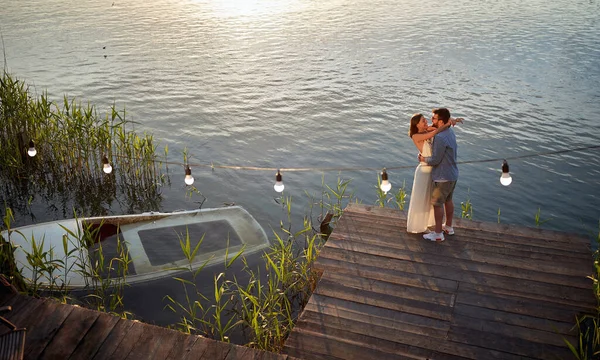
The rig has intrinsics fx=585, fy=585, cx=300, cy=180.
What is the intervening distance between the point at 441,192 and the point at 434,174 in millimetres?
277

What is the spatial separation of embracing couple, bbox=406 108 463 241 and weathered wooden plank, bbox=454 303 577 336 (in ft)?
5.42

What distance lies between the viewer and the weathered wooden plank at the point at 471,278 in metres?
6.86

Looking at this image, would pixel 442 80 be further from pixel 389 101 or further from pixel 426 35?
pixel 426 35

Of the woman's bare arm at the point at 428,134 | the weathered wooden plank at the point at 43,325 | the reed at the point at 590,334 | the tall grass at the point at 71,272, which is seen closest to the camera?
the weathered wooden plank at the point at 43,325

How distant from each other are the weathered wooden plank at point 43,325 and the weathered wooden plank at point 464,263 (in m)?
3.57

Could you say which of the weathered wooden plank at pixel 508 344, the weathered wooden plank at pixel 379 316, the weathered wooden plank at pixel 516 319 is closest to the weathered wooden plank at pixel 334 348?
the weathered wooden plank at pixel 379 316

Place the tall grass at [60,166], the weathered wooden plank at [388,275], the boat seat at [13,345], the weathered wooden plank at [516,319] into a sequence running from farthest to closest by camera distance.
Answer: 1. the tall grass at [60,166]
2. the weathered wooden plank at [388,275]
3. the weathered wooden plank at [516,319]
4. the boat seat at [13,345]

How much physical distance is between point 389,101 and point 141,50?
41.1ft

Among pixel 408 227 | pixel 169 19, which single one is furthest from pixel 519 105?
pixel 169 19

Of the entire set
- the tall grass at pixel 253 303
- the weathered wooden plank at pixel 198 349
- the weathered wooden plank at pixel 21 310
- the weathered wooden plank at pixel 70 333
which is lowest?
the tall grass at pixel 253 303

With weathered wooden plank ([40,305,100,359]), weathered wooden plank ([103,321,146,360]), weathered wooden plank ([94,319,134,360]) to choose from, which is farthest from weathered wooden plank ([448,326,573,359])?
weathered wooden plank ([40,305,100,359])

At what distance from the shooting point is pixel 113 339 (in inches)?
205

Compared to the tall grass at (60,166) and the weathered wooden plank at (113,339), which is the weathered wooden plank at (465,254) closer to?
the weathered wooden plank at (113,339)

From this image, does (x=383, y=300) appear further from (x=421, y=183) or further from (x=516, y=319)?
(x=421, y=183)
